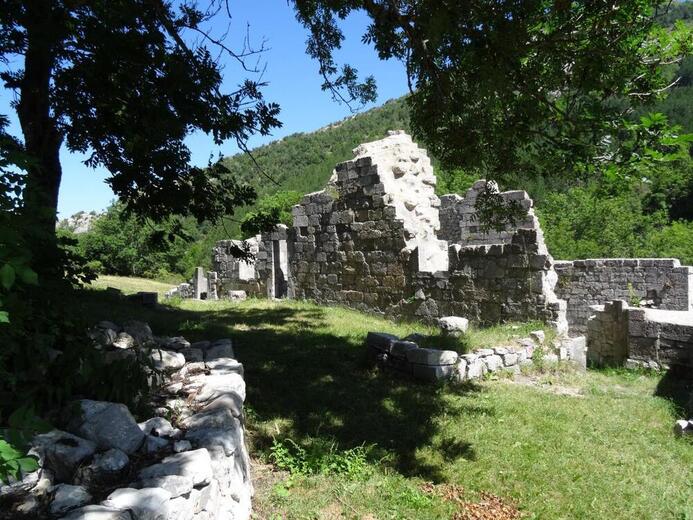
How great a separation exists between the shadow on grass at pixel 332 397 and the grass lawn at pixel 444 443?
0.02 meters

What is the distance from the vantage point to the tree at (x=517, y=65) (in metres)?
5.14

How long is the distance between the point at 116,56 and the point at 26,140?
1591mm

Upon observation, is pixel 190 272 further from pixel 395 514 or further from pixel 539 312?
pixel 395 514

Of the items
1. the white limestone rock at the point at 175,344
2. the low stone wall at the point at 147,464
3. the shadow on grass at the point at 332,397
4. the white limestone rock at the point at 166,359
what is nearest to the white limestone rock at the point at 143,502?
the low stone wall at the point at 147,464

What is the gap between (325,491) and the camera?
4.04 meters

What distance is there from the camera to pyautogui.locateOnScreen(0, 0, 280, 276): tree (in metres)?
5.87

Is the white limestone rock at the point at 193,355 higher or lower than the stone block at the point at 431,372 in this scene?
higher

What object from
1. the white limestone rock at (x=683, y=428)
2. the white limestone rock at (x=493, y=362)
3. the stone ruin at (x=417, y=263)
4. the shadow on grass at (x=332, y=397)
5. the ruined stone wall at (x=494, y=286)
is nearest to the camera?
the shadow on grass at (x=332, y=397)

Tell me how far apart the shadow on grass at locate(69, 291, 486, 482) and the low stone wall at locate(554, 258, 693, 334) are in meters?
10.5

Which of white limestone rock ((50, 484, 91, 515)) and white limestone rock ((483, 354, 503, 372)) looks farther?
white limestone rock ((483, 354, 503, 372))

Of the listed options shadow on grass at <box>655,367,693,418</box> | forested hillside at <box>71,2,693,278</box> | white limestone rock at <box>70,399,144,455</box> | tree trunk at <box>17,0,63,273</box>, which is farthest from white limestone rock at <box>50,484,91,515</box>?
shadow on grass at <box>655,367,693,418</box>

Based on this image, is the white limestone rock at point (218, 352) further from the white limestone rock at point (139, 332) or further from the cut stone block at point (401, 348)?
the cut stone block at point (401, 348)


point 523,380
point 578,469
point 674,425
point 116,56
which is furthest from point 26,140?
point 674,425

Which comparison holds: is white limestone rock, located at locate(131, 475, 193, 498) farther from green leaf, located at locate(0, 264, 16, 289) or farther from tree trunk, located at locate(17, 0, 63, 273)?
tree trunk, located at locate(17, 0, 63, 273)
